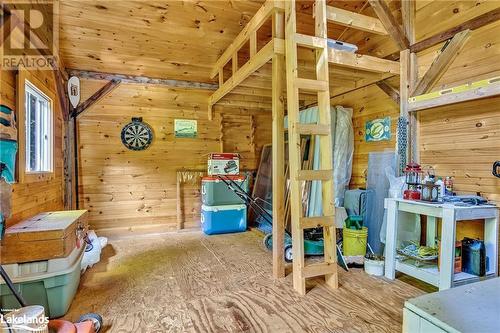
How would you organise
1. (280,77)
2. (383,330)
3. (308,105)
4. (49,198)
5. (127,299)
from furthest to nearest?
(308,105), (49,198), (280,77), (127,299), (383,330)

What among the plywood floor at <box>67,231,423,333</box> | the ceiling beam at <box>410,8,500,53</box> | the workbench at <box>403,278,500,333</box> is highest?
the ceiling beam at <box>410,8,500,53</box>

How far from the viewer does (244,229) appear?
4691 mm

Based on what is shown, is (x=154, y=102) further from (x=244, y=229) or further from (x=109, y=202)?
(x=244, y=229)

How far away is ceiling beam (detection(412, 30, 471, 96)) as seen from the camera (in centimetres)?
258

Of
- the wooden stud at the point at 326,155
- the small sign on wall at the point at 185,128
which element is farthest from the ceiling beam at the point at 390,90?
the small sign on wall at the point at 185,128

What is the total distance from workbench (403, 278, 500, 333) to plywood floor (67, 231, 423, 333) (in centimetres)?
121

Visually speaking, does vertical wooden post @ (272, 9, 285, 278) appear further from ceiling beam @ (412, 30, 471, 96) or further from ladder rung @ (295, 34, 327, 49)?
ceiling beam @ (412, 30, 471, 96)

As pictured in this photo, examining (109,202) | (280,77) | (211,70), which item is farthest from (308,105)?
(109,202)

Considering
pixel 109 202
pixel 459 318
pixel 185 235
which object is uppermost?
pixel 459 318

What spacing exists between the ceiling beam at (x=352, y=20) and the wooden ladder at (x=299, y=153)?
0.48 ft

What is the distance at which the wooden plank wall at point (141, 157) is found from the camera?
434 centimetres

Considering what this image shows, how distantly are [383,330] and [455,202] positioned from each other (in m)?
1.28

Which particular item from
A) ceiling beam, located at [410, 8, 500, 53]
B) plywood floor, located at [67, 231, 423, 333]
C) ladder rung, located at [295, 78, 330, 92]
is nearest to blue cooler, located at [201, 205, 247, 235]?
plywood floor, located at [67, 231, 423, 333]

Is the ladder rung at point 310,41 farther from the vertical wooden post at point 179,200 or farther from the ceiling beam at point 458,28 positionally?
the vertical wooden post at point 179,200
